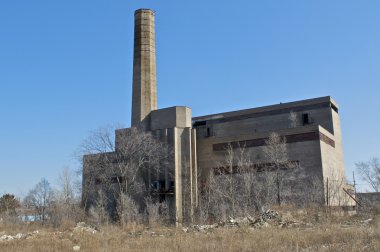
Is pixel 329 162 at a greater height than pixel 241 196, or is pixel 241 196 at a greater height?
pixel 329 162

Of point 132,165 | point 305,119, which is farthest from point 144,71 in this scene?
point 305,119

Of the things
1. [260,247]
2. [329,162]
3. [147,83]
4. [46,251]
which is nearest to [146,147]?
[147,83]

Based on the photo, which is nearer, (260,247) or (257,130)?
(260,247)

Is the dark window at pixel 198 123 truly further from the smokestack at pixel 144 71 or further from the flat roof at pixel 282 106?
the smokestack at pixel 144 71

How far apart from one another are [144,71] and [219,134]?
14149mm

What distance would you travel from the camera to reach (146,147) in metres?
44.0

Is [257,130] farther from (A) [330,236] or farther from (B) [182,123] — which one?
(A) [330,236]

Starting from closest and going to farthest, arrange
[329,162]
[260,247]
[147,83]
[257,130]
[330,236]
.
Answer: [260,247] < [330,236] < [329,162] < [147,83] < [257,130]

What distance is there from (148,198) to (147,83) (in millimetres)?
14511

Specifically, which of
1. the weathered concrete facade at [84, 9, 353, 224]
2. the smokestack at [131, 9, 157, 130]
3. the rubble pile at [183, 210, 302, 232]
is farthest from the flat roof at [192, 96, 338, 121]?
the rubble pile at [183, 210, 302, 232]

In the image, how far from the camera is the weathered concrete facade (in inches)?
1687

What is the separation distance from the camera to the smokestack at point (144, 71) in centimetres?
4938

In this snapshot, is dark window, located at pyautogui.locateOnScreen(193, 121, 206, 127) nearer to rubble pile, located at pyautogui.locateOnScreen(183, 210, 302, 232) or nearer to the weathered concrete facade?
the weathered concrete facade

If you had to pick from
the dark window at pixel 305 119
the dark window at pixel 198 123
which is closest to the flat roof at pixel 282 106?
the dark window at pixel 305 119
